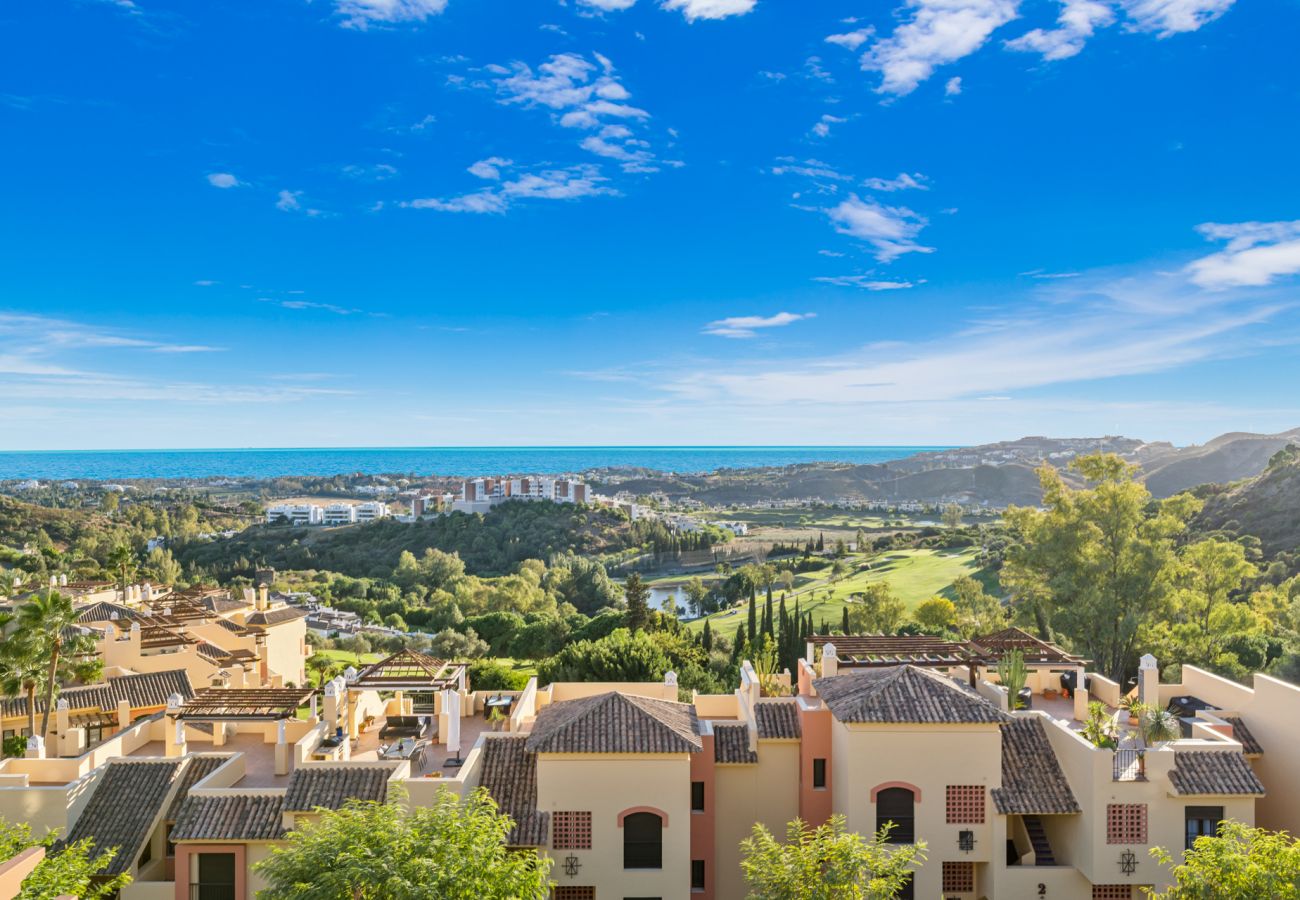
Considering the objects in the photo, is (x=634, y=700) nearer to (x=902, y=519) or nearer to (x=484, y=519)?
(x=484, y=519)

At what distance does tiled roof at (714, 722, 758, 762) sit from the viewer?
19703 mm

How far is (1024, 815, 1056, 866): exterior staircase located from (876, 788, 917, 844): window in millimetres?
2970

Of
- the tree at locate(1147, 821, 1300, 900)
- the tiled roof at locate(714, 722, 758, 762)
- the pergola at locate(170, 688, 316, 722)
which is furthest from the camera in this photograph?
the pergola at locate(170, 688, 316, 722)

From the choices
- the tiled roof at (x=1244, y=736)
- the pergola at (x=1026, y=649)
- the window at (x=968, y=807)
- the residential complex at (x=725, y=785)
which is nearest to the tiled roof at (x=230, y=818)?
the residential complex at (x=725, y=785)

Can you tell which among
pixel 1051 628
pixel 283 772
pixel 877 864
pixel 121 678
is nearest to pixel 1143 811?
pixel 877 864

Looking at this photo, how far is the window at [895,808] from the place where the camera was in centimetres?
1820

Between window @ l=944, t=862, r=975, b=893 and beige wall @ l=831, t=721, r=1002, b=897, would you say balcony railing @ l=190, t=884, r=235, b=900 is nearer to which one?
beige wall @ l=831, t=721, r=1002, b=897

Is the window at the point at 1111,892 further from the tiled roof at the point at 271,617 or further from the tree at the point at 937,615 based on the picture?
the tiled roof at the point at 271,617

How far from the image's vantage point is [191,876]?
16.9 meters

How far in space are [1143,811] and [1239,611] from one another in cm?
2487

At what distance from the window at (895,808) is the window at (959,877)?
126 centimetres

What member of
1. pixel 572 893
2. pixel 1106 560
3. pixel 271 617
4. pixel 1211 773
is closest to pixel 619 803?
pixel 572 893

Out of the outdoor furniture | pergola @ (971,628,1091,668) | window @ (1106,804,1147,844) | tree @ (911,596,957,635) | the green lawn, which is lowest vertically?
the green lawn

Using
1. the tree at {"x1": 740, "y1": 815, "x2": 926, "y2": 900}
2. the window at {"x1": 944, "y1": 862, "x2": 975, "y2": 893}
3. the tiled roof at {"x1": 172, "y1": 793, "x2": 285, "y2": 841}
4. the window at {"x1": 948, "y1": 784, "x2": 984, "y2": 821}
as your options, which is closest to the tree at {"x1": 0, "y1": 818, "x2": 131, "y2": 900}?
the tiled roof at {"x1": 172, "y1": 793, "x2": 285, "y2": 841}
